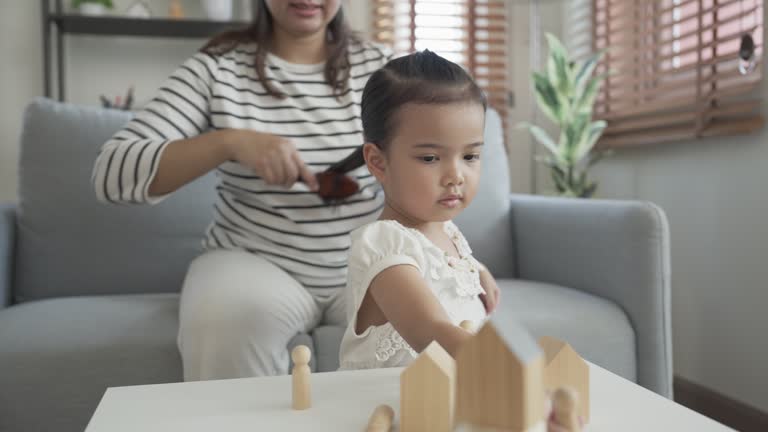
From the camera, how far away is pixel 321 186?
1.24 m

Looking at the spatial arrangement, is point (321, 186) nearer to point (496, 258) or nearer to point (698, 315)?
point (496, 258)

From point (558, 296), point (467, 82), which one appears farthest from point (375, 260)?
point (558, 296)

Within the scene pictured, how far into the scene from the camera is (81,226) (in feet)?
5.47

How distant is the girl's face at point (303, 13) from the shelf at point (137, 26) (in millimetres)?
1284

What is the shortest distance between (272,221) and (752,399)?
1505 millimetres

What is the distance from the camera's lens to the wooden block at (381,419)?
526mm

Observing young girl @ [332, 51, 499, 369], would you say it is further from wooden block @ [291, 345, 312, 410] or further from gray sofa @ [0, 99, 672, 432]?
gray sofa @ [0, 99, 672, 432]

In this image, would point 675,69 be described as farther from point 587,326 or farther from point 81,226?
point 81,226

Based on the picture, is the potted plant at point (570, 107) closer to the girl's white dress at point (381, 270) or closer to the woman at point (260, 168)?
the woman at point (260, 168)

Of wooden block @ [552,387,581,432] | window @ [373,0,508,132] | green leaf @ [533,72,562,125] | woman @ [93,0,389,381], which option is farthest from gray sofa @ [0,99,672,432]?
window @ [373,0,508,132]

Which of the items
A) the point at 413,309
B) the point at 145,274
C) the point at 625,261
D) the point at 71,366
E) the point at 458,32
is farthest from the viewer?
the point at 458,32

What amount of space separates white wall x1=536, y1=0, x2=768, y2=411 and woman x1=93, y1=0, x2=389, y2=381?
3.77 feet

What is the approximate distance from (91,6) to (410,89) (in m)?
2.10

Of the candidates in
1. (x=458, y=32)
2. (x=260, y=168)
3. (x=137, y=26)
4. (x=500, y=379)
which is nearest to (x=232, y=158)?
(x=260, y=168)
